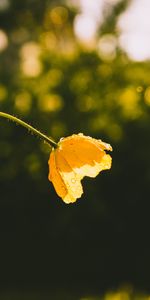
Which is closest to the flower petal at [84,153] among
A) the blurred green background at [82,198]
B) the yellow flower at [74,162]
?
the yellow flower at [74,162]

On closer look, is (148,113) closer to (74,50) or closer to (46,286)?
(74,50)

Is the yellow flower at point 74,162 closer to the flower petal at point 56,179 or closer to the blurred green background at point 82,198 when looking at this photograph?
the flower petal at point 56,179

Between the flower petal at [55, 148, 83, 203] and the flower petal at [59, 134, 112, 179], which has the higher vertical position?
the flower petal at [59, 134, 112, 179]

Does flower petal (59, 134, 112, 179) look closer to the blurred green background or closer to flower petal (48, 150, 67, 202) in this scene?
flower petal (48, 150, 67, 202)

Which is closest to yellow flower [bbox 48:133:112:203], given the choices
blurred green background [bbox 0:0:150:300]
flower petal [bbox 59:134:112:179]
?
flower petal [bbox 59:134:112:179]

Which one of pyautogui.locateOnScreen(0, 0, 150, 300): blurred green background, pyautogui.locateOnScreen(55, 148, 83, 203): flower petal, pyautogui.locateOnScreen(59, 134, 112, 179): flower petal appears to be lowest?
pyautogui.locateOnScreen(55, 148, 83, 203): flower petal

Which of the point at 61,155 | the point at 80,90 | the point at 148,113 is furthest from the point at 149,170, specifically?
the point at 61,155

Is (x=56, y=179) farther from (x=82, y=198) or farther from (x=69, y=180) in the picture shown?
(x=82, y=198)
